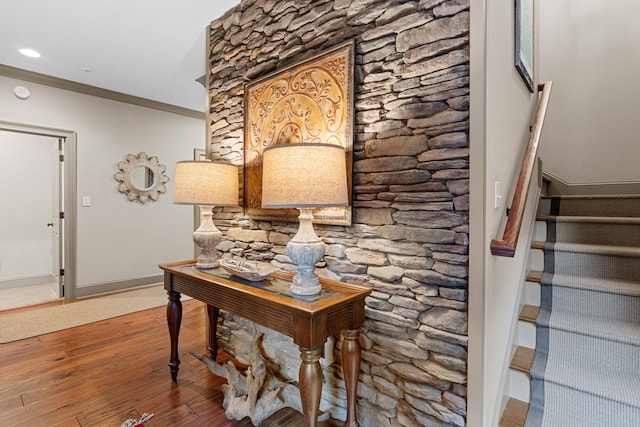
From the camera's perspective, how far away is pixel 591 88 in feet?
9.41

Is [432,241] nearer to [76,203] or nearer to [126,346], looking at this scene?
[126,346]

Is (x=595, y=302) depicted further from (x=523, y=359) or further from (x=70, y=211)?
(x=70, y=211)

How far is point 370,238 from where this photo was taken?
1.63 meters

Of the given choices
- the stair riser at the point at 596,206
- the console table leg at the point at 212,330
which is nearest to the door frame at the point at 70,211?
the console table leg at the point at 212,330

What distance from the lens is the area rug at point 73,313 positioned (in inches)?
119

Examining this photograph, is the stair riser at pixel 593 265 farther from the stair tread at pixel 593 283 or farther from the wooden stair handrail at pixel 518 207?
the wooden stair handrail at pixel 518 207

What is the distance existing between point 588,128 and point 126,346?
4478 mm

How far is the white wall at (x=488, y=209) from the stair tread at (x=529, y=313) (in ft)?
0.65

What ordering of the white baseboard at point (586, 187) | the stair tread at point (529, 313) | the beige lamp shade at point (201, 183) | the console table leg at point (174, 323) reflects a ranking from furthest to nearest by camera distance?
the white baseboard at point (586, 187), the console table leg at point (174, 323), the beige lamp shade at point (201, 183), the stair tread at point (529, 313)

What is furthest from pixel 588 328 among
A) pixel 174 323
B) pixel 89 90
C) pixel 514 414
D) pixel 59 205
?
pixel 89 90

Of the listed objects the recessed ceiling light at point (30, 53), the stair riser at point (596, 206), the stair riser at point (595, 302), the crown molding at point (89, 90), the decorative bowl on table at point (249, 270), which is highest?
the recessed ceiling light at point (30, 53)

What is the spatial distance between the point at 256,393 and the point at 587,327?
175 cm

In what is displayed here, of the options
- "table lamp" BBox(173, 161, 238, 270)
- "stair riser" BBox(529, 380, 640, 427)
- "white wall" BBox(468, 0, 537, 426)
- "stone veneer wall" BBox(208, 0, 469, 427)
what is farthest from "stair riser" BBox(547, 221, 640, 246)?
"table lamp" BBox(173, 161, 238, 270)

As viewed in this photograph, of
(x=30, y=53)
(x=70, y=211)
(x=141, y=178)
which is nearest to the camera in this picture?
(x=30, y=53)
